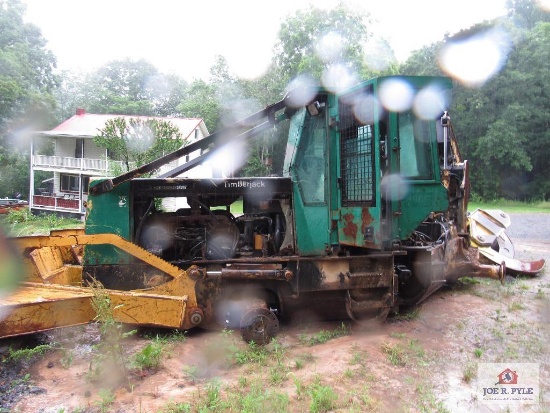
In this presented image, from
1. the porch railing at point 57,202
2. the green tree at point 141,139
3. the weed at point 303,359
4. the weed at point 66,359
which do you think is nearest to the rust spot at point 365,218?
the weed at point 303,359

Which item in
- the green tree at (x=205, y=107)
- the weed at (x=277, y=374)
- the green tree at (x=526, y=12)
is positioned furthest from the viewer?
the green tree at (x=526, y=12)

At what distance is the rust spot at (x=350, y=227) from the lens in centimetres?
428

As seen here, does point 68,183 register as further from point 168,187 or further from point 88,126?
point 168,187

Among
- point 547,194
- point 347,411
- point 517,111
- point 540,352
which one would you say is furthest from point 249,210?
point 547,194

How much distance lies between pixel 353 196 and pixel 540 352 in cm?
242

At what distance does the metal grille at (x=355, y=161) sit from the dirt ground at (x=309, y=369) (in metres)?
1.49

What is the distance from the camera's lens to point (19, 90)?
1150 inches

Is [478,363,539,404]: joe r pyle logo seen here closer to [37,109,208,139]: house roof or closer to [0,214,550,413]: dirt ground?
[0,214,550,413]: dirt ground

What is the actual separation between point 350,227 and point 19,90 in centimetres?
3223

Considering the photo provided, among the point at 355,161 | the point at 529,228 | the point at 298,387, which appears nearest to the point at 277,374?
the point at 298,387

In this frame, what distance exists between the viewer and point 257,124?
4.77 meters

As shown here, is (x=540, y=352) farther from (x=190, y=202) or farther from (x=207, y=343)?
(x=190, y=202)

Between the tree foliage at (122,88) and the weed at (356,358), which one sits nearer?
the weed at (356,358)

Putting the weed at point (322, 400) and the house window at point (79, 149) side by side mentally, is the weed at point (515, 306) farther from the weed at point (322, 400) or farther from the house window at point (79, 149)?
the house window at point (79, 149)
